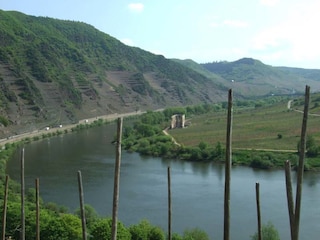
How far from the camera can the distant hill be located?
6241cm

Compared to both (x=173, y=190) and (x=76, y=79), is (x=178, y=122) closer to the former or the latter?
(x=76, y=79)

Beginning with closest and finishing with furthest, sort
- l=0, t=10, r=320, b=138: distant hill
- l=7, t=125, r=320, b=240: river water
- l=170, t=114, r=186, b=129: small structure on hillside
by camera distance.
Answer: l=7, t=125, r=320, b=240: river water < l=170, t=114, r=186, b=129: small structure on hillside < l=0, t=10, r=320, b=138: distant hill

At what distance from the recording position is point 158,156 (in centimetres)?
4144

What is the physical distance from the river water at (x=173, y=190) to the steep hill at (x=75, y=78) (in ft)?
66.2

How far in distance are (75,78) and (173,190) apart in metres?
59.1

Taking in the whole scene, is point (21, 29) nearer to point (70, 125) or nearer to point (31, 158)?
point (70, 125)

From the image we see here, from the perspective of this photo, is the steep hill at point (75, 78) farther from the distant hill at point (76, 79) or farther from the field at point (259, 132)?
the field at point (259, 132)

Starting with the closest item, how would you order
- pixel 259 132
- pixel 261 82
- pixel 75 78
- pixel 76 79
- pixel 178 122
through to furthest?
pixel 259 132 → pixel 178 122 → pixel 76 79 → pixel 75 78 → pixel 261 82

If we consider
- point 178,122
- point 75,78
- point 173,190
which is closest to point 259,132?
point 178,122

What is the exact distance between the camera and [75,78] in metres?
81.9

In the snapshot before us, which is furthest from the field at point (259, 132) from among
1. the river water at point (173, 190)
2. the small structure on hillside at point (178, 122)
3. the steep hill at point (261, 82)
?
the steep hill at point (261, 82)

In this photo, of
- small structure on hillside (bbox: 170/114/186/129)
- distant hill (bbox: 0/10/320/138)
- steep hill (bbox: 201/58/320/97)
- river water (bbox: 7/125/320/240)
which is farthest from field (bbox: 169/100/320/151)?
steep hill (bbox: 201/58/320/97)

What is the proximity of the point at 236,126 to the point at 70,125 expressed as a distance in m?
24.2

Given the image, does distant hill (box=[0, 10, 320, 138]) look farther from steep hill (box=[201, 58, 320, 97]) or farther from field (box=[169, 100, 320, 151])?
field (box=[169, 100, 320, 151])
